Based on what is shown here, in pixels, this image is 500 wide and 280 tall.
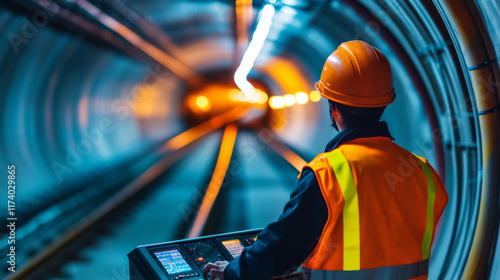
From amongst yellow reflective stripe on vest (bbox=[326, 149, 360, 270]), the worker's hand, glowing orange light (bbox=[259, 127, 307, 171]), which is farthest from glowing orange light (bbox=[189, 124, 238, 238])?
yellow reflective stripe on vest (bbox=[326, 149, 360, 270])

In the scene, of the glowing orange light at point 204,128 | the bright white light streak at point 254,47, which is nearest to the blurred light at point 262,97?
the bright white light streak at point 254,47

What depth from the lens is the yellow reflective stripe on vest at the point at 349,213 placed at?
6.93ft

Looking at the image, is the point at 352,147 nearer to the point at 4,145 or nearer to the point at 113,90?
the point at 4,145

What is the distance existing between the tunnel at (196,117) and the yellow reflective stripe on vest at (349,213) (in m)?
1.56

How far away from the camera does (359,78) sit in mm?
2357

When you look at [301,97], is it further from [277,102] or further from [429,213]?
[429,213]

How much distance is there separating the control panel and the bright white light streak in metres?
5.81

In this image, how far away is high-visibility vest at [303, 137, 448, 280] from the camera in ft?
6.95

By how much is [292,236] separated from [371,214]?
0.33 meters

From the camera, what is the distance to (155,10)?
1031 centimetres

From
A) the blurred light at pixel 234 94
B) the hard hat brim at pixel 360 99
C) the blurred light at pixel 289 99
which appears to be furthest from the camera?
the blurred light at pixel 234 94

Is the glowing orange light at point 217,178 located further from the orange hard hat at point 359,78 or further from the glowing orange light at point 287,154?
the orange hard hat at point 359,78

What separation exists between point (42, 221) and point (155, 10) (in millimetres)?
5059

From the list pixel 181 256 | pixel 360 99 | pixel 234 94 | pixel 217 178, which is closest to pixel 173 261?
pixel 181 256
